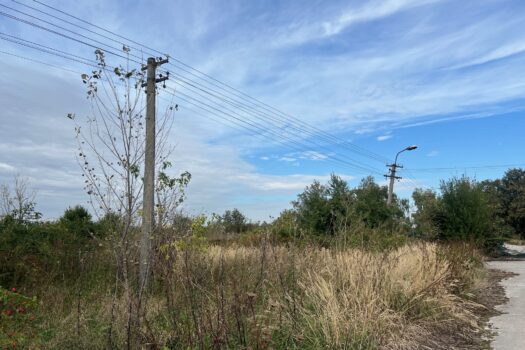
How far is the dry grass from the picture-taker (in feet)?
14.3

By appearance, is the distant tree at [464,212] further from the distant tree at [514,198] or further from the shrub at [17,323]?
the shrub at [17,323]

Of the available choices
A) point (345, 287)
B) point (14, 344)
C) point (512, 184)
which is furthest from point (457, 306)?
point (512, 184)

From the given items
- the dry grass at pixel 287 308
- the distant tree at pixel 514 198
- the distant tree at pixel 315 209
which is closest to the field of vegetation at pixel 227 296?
the dry grass at pixel 287 308

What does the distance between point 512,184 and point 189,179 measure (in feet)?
235

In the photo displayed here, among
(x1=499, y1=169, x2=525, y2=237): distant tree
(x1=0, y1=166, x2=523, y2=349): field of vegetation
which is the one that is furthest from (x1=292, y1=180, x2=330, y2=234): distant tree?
(x1=499, y1=169, x2=525, y2=237): distant tree

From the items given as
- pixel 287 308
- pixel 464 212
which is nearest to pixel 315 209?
pixel 464 212

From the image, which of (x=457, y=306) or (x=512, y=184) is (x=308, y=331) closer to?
(x=457, y=306)

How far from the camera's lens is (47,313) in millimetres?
7676

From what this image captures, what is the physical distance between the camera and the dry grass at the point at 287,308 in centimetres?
436

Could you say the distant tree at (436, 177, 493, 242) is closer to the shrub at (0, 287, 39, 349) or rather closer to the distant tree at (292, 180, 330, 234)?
the distant tree at (292, 180, 330, 234)

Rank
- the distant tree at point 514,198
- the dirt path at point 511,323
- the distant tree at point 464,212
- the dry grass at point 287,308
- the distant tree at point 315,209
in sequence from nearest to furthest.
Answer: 1. the dry grass at point 287,308
2. the dirt path at point 511,323
3. the distant tree at point 315,209
4. the distant tree at point 464,212
5. the distant tree at point 514,198

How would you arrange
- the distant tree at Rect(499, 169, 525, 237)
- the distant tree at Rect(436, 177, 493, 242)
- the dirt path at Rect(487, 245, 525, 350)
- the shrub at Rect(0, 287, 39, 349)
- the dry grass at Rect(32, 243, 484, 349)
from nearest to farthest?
1. the dry grass at Rect(32, 243, 484, 349)
2. the shrub at Rect(0, 287, 39, 349)
3. the dirt path at Rect(487, 245, 525, 350)
4. the distant tree at Rect(436, 177, 493, 242)
5. the distant tree at Rect(499, 169, 525, 237)

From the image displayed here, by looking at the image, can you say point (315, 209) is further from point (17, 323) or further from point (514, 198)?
point (514, 198)

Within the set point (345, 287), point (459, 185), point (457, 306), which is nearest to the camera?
point (345, 287)
